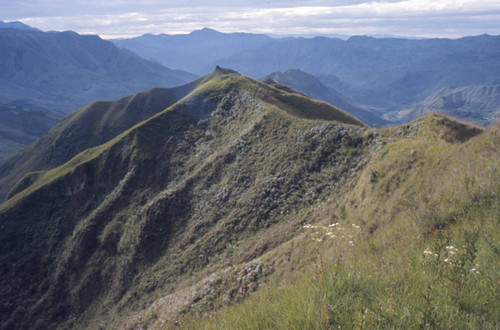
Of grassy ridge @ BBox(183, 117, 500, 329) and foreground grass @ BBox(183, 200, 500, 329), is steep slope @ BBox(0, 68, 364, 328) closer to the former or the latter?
grassy ridge @ BBox(183, 117, 500, 329)

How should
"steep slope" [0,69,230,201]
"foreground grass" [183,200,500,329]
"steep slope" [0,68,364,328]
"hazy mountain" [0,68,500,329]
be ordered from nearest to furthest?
"foreground grass" [183,200,500,329], "hazy mountain" [0,68,500,329], "steep slope" [0,68,364,328], "steep slope" [0,69,230,201]

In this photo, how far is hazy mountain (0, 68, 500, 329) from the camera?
5.29 metres

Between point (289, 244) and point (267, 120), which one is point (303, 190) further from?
point (267, 120)

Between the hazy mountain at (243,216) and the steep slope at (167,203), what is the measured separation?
0.20 metres

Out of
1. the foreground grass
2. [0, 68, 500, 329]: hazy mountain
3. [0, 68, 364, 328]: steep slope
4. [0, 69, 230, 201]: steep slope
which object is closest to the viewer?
the foreground grass

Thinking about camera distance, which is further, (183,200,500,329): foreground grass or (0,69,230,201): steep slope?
(0,69,230,201): steep slope

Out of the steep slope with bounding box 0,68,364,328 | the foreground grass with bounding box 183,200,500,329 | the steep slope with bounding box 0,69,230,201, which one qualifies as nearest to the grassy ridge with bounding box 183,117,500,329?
the foreground grass with bounding box 183,200,500,329

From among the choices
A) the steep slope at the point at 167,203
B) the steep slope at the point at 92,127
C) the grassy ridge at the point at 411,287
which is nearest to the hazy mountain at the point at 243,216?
the grassy ridge at the point at 411,287

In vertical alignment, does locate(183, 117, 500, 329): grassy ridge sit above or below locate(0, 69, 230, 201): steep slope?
above

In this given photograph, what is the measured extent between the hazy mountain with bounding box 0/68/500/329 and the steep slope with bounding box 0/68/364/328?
0.20m

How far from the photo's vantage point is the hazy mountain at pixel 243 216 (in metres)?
5.29

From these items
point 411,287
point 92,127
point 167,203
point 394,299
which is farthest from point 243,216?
point 92,127

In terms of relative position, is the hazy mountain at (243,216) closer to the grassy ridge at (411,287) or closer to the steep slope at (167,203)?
the grassy ridge at (411,287)

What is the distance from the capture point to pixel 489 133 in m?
13.4
